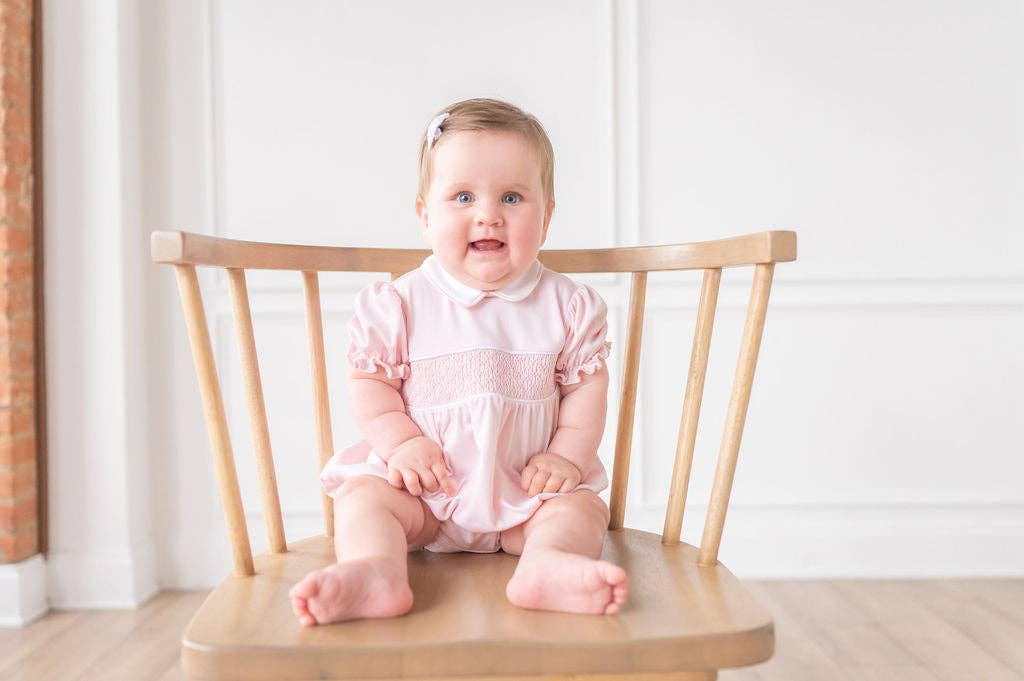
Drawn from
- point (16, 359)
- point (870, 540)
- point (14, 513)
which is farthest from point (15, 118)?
point (870, 540)

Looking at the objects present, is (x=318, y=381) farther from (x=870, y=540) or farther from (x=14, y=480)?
(x=870, y=540)

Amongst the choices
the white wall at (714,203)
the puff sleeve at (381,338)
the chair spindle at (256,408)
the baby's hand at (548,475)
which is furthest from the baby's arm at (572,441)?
the white wall at (714,203)

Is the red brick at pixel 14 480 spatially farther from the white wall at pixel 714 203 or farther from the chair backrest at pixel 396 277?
the chair backrest at pixel 396 277

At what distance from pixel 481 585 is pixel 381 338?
0.36 metres

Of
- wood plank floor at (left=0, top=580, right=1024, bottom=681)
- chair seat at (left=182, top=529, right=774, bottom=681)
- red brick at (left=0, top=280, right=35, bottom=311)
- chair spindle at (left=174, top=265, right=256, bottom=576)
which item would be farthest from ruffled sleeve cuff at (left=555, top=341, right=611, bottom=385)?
red brick at (left=0, top=280, right=35, bottom=311)

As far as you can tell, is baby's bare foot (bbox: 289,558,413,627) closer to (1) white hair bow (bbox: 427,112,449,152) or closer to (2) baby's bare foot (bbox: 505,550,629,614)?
(2) baby's bare foot (bbox: 505,550,629,614)

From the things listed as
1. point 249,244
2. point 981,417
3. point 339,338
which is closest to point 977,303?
point 981,417

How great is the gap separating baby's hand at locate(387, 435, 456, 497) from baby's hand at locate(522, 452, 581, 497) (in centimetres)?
9

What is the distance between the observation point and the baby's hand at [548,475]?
44.4 inches

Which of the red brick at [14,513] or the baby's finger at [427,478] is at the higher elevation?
the baby's finger at [427,478]

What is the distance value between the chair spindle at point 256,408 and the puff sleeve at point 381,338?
0.12 m

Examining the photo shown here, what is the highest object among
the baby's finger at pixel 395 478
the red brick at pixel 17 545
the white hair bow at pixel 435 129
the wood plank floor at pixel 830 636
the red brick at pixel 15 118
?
the red brick at pixel 15 118

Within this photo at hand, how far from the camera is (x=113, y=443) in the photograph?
2.24 m

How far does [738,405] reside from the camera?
108 cm
